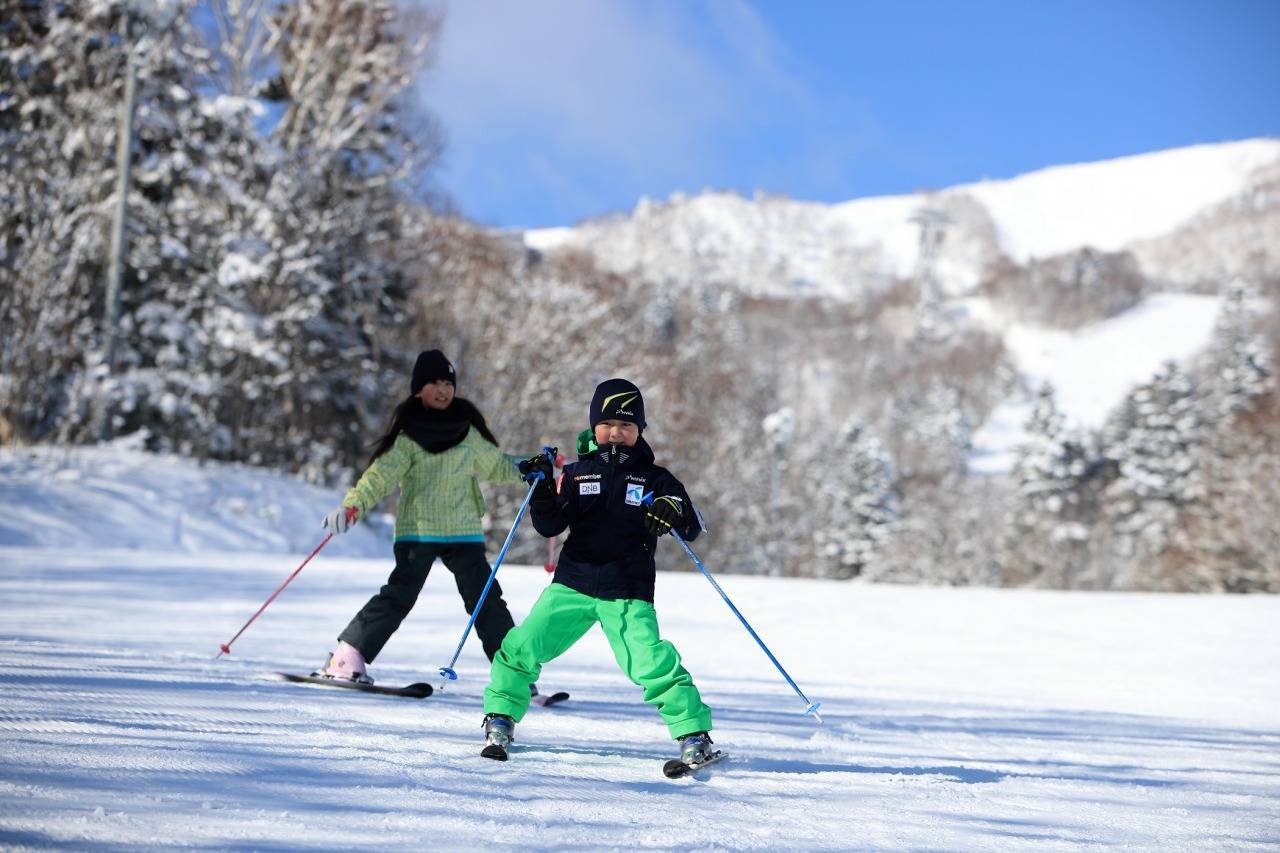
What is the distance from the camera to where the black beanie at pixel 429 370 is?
469 cm

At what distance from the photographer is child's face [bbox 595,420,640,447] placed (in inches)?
143

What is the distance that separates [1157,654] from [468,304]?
22118 mm

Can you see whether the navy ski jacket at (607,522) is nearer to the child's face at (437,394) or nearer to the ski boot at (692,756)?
the ski boot at (692,756)

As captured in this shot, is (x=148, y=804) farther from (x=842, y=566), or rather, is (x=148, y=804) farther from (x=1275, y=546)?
(x=842, y=566)

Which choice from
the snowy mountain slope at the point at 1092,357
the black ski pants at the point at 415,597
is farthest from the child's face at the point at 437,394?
the snowy mountain slope at the point at 1092,357

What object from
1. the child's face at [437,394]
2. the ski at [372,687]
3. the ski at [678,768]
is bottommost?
the ski at [372,687]

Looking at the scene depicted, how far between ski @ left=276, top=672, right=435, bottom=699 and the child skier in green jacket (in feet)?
0.30

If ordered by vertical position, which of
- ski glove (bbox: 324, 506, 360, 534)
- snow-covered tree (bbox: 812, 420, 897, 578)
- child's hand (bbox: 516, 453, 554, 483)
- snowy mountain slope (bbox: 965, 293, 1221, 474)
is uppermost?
snowy mountain slope (bbox: 965, 293, 1221, 474)

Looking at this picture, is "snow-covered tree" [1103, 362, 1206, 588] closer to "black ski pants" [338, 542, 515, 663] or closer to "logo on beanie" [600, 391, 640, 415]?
"black ski pants" [338, 542, 515, 663]

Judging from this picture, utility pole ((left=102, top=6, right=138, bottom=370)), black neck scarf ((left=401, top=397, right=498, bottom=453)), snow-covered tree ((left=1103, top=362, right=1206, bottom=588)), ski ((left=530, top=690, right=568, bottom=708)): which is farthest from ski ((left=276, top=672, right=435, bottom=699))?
snow-covered tree ((left=1103, top=362, right=1206, bottom=588))

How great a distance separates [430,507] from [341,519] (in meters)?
0.62

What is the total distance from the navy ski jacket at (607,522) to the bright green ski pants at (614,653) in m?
0.06

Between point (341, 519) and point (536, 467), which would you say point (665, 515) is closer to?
point (536, 467)

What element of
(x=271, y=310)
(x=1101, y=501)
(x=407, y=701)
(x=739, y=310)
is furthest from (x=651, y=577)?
(x=739, y=310)
